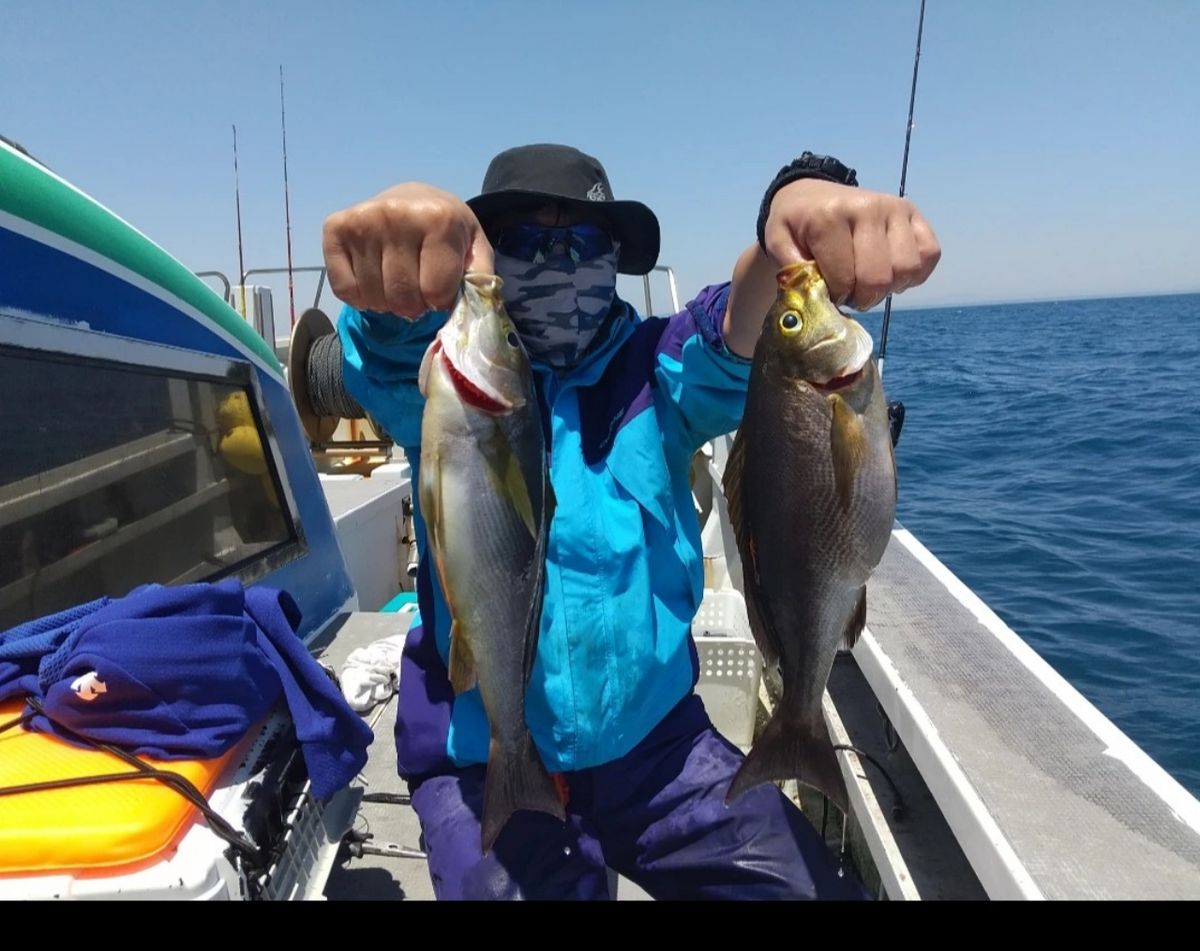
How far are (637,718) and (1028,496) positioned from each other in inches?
453

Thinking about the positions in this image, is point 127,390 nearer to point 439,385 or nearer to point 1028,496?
point 439,385

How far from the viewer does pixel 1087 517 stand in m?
10.4

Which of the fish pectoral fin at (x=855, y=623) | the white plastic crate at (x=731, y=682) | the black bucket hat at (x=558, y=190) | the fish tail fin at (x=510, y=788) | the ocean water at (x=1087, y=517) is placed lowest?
the ocean water at (x=1087, y=517)

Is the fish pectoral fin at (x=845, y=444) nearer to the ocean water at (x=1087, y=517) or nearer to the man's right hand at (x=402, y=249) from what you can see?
the man's right hand at (x=402, y=249)

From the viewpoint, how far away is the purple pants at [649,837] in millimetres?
2154

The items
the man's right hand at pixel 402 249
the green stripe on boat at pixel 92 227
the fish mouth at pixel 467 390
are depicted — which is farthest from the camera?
the green stripe on boat at pixel 92 227

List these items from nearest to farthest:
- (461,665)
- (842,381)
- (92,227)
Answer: (842,381) < (461,665) < (92,227)

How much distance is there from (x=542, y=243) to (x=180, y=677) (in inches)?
58.3

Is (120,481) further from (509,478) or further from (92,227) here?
(509,478)

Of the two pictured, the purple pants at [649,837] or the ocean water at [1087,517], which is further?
the ocean water at [1087,517]

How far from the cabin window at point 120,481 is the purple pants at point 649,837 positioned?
150 cm

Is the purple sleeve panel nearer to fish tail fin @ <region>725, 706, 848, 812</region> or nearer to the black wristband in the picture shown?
the black wristband

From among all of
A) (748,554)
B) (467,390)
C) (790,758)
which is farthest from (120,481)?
(790,758)

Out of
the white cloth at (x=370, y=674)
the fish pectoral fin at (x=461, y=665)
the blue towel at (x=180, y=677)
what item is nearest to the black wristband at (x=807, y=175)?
the fish pectoral fin at (x=461, y=665)
